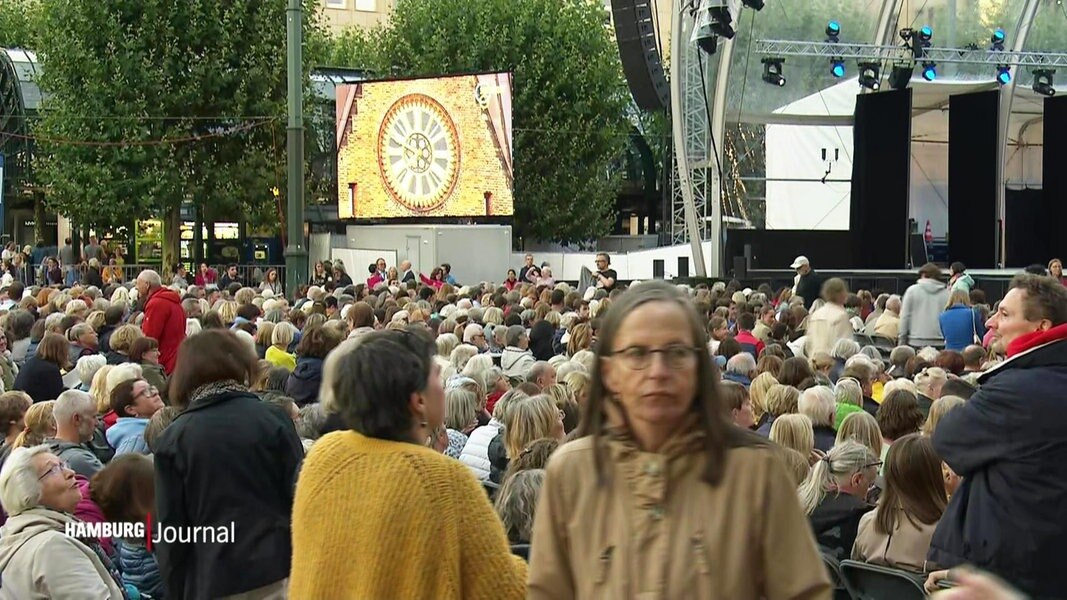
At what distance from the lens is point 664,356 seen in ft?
8.14

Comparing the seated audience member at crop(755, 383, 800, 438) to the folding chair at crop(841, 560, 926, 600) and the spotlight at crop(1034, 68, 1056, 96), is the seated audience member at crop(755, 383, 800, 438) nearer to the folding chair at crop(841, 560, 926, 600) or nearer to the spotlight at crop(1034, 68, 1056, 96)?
the folding chair at crop(841, 560, 926, 600)

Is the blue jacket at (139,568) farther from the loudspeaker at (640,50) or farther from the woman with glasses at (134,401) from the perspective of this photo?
the loudspeaker at (640,50)

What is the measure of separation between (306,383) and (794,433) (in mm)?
3377

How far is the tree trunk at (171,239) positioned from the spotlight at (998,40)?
19147 mm

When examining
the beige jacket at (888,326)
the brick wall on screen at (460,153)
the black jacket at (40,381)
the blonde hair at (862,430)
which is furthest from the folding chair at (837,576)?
the brick wall on screen at (460,153)

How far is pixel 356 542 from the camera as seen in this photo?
3070 millimetres

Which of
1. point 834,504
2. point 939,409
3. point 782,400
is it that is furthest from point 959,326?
point 834,504

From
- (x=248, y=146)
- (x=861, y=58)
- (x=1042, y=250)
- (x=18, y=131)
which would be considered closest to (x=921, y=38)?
(x=861, y=58)

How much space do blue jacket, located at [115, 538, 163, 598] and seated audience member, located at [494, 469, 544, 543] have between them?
1.44 m

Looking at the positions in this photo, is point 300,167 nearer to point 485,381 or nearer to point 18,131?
point 485,381

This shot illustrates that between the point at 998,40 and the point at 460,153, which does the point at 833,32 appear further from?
the point at 460,153

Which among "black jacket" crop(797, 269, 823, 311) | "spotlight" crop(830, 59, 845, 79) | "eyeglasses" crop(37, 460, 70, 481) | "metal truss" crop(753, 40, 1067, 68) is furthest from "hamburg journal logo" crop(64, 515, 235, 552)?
"spotlight" crop(830, 59, 845, 79)

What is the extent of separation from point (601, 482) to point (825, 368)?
7398mm

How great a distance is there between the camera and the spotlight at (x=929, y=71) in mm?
25391
